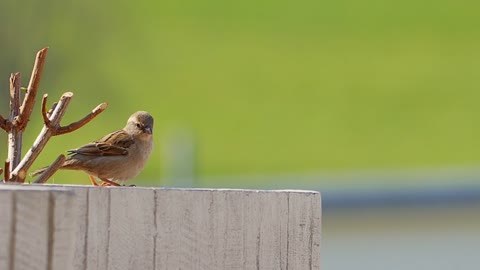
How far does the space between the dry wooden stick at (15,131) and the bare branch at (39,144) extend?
1.8 inches

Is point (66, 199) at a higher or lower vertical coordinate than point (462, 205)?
lower

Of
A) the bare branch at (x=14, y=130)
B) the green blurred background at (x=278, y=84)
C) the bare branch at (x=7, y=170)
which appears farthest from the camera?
the green blurred background at (x=278, y=84)

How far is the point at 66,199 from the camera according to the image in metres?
1.93

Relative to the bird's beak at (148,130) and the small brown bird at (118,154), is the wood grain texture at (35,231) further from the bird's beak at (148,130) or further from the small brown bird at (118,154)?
the bird's beak at (148,130)

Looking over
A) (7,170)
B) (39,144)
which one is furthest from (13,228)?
(39,144)

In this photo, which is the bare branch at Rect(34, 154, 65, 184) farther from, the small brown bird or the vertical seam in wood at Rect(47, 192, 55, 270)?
the small brown bird

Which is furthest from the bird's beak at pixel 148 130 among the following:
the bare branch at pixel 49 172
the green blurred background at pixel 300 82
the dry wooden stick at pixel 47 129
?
the green blurred background at pixel 300 82

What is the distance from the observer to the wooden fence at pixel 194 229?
277 centimetres

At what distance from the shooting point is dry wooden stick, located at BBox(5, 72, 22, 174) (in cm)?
344

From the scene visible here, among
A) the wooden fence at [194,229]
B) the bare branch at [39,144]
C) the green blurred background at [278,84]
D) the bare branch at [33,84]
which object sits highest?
the green blurred background at [278,84]

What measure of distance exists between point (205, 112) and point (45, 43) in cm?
1467

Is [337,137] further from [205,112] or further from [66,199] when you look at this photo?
Result: [66,199]

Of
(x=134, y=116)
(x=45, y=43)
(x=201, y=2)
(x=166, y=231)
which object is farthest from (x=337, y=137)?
(x=166, y=231)

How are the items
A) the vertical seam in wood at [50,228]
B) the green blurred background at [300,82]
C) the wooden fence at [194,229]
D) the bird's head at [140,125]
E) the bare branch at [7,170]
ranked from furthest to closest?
the green blurred background at [300,82] < the bird's head at [140,125] < the bare branch at [7,170] < the wooden fence at [194,229] < the vertical seam in wood at [50,228]
